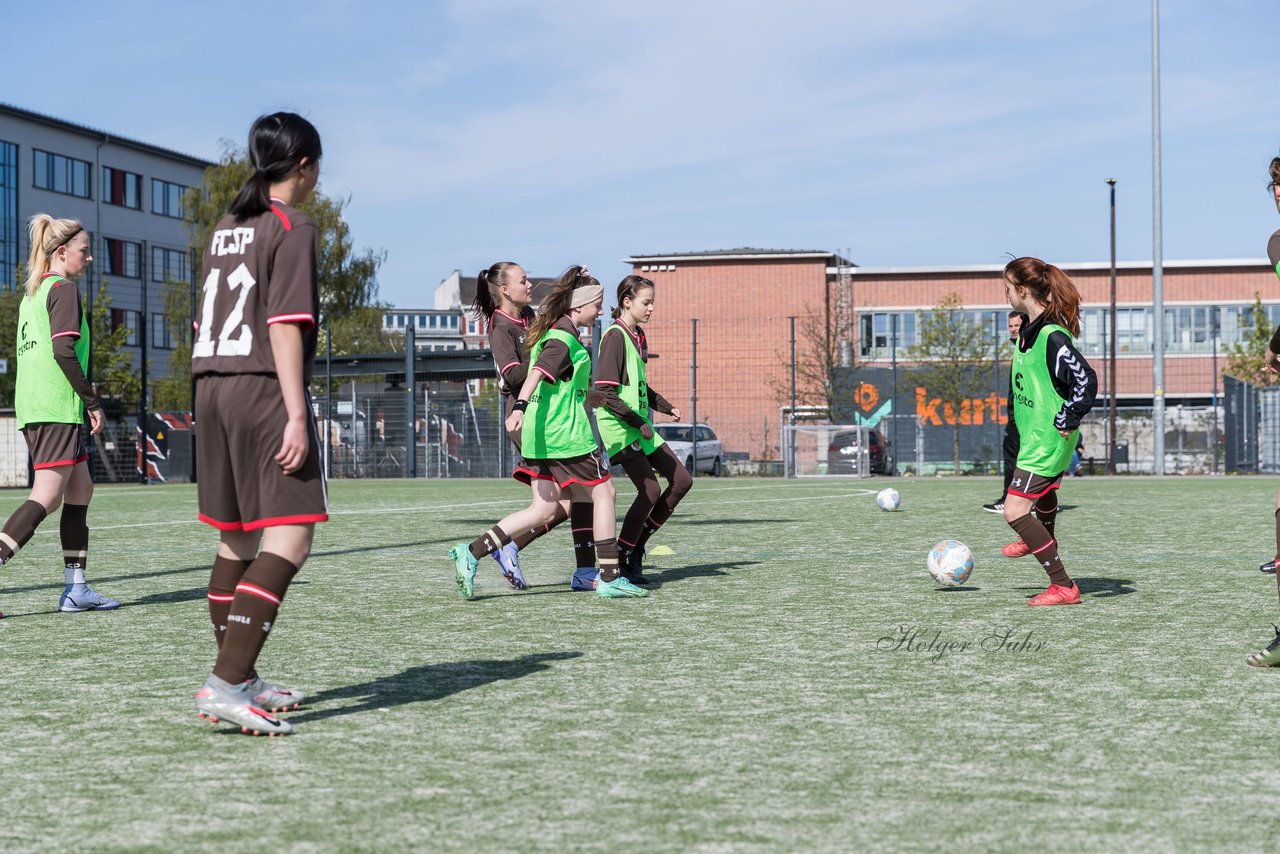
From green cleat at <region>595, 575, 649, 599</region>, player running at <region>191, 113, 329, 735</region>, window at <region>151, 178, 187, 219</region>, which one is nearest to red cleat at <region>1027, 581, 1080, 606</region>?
green cleat at <region>595, 575, 649, 599</region>

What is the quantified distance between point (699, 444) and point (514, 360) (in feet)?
87.5

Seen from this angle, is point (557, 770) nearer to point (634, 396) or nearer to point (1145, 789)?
point (1145, 789)

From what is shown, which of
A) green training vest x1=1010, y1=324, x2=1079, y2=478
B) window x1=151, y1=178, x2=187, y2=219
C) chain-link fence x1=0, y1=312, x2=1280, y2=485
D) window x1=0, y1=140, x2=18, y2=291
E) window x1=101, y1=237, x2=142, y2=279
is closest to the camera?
green training vest x1=1010, y1=324, x2=1079, y2=478

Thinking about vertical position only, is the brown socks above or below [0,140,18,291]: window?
below

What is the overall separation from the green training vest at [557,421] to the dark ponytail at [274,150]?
3.41m

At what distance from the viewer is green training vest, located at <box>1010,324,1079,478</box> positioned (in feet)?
24.1

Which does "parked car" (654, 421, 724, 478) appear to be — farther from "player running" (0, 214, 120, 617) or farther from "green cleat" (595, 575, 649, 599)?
"player running" (0, 214, 120, 617)

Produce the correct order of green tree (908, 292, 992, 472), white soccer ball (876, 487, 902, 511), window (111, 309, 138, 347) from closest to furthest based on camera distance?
white soccer ball (876, 487, 902, 511) → green tree (908, 292, 992, 472) → window (111, 309, 138, 347)

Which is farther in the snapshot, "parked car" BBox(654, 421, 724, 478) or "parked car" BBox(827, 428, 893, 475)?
"parked car" BBox(654, 421, 724, 478)

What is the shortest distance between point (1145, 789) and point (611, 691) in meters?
1.91

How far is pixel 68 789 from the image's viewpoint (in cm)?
356

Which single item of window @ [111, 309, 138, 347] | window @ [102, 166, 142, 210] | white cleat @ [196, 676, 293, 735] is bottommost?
white cleat @ [196, 676, 293, 735]

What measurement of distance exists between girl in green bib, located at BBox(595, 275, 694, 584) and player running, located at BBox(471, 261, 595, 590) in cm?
33

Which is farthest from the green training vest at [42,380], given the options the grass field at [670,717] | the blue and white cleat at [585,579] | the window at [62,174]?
the window at [62,174]
